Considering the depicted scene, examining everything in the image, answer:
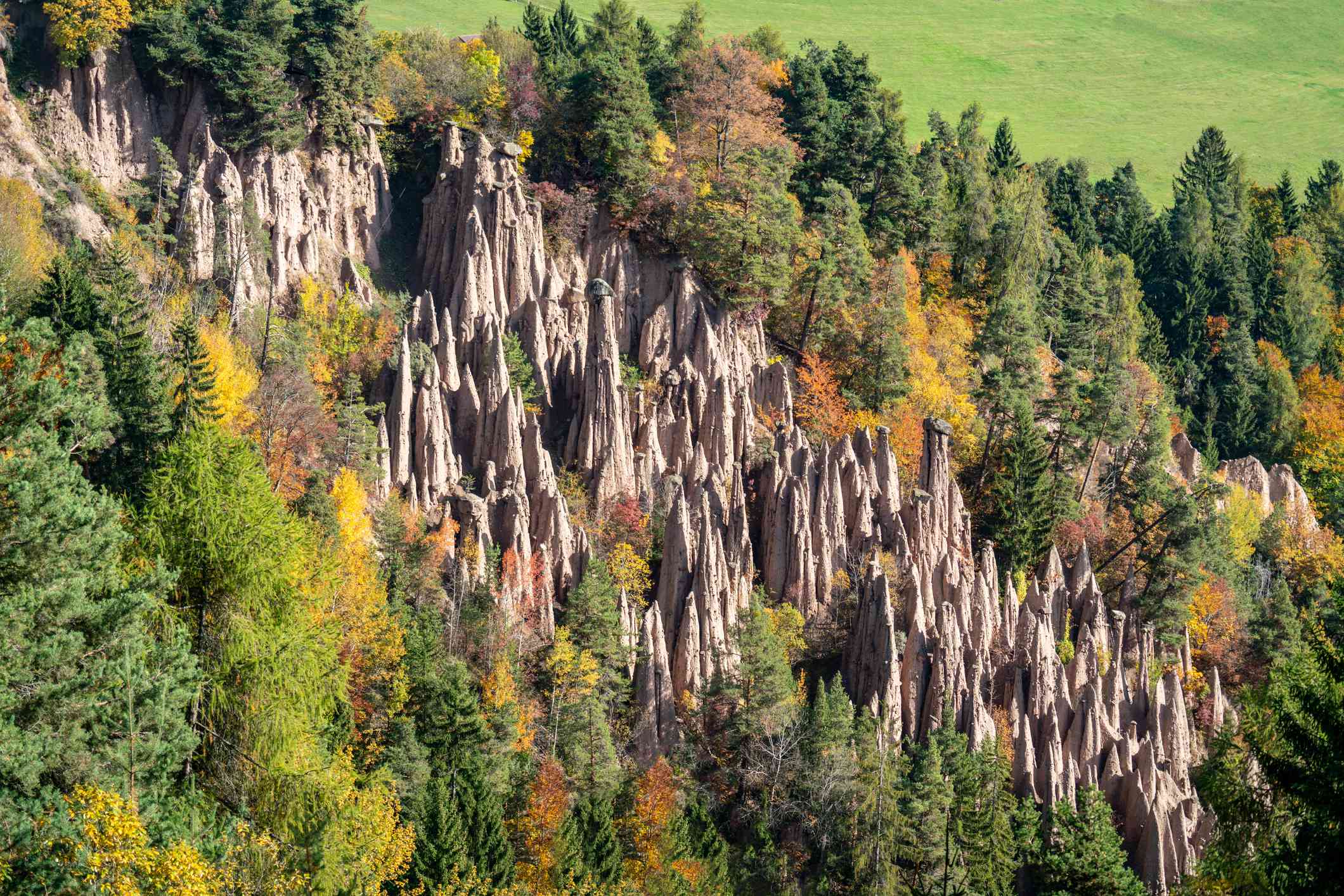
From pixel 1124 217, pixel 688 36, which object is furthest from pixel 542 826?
pixel 1124 217

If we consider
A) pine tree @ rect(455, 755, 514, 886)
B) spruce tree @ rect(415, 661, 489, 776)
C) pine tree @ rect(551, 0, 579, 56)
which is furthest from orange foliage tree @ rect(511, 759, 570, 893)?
pine tree @ rect(551, 0, 579, 56)

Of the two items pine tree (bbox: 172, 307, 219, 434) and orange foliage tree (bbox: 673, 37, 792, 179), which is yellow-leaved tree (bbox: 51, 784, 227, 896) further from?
orange foliage tree (bbox: 673, 37, 792, 179)

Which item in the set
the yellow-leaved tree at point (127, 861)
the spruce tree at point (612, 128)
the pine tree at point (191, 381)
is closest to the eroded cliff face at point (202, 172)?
the pine tree at point (191, 381)

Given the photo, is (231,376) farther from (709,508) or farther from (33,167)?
(709,508)

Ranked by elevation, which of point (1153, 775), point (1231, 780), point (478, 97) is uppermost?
point (478, 97)

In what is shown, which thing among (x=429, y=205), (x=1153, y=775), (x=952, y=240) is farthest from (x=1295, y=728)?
(x=952, y=240)

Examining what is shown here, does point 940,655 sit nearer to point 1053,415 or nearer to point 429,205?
point 1053,415
